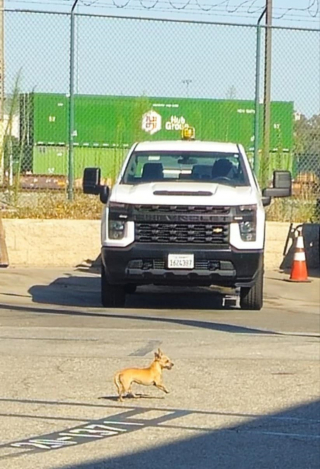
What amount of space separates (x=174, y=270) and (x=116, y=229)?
82 cm

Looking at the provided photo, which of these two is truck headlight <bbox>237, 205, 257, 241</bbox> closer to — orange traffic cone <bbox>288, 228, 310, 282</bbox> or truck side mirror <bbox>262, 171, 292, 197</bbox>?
truck side mirror <bbox>262, 171, 292, 197</bbox>

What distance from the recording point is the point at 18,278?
16734mm

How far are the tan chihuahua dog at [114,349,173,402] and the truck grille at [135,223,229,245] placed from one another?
4.84m

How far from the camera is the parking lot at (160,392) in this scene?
22.2 feet

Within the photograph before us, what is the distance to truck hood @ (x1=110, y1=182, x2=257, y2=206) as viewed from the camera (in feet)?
Result: 42.4

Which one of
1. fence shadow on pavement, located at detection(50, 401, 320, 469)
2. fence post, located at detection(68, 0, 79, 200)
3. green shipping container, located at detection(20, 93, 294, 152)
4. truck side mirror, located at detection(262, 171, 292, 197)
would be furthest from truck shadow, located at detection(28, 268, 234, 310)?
fence shadow on pavement, located at detection(50, 401, 320, 469)

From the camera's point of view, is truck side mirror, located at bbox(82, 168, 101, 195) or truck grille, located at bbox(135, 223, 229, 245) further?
truck side mirror, located at bbox(82, 168, 101, 195)

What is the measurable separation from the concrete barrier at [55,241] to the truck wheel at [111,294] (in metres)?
4.52

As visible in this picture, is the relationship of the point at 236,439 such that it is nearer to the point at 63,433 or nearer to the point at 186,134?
the point at 63,433

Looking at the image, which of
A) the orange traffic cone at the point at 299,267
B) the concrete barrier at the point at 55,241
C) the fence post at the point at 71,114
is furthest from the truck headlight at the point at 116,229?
the fence post at the point at 71,114

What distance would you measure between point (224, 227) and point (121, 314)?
1559 millimetres

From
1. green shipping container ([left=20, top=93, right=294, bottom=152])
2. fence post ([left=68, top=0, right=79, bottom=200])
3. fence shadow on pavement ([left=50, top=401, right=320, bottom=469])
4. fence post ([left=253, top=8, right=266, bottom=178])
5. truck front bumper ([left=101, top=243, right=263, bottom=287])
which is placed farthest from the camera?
green shipping container ([left=20, top=93, right=294, bottom=152])

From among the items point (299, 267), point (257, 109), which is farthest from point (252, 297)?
point (257, 109)

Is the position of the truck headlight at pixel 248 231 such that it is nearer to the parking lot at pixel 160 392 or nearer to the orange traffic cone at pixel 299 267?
the parking lot at pixel 160 392
